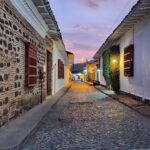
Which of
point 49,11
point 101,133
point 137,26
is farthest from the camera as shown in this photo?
point 137,26

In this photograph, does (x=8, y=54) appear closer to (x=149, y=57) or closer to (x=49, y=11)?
(x=49, y=11)

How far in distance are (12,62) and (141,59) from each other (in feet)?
25.3

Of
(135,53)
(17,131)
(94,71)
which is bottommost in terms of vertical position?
(17,131)

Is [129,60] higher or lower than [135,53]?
lower

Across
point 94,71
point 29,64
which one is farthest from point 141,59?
point 94,71

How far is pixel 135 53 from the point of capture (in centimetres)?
1576

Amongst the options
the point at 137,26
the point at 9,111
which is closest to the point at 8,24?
the point at 9,111

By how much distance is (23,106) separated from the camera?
962 cm

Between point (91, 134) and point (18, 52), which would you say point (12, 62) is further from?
point (91, 134)

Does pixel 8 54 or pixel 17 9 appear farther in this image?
pixel 17 9

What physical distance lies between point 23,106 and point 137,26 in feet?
25.5

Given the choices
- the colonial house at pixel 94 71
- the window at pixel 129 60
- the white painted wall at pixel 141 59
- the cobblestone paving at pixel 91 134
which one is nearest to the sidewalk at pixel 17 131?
the cobblestone paving at pixel 91 134

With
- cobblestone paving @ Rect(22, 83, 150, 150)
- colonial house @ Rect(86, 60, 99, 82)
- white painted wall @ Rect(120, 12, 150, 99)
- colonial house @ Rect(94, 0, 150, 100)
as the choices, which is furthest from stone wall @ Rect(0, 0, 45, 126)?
colonial house @ Rect(86, 60, 99, 82)

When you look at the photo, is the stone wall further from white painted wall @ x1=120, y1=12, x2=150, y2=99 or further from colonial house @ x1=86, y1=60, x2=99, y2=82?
colonial house @ x1=86, y1=60, x2=99, y2=82
